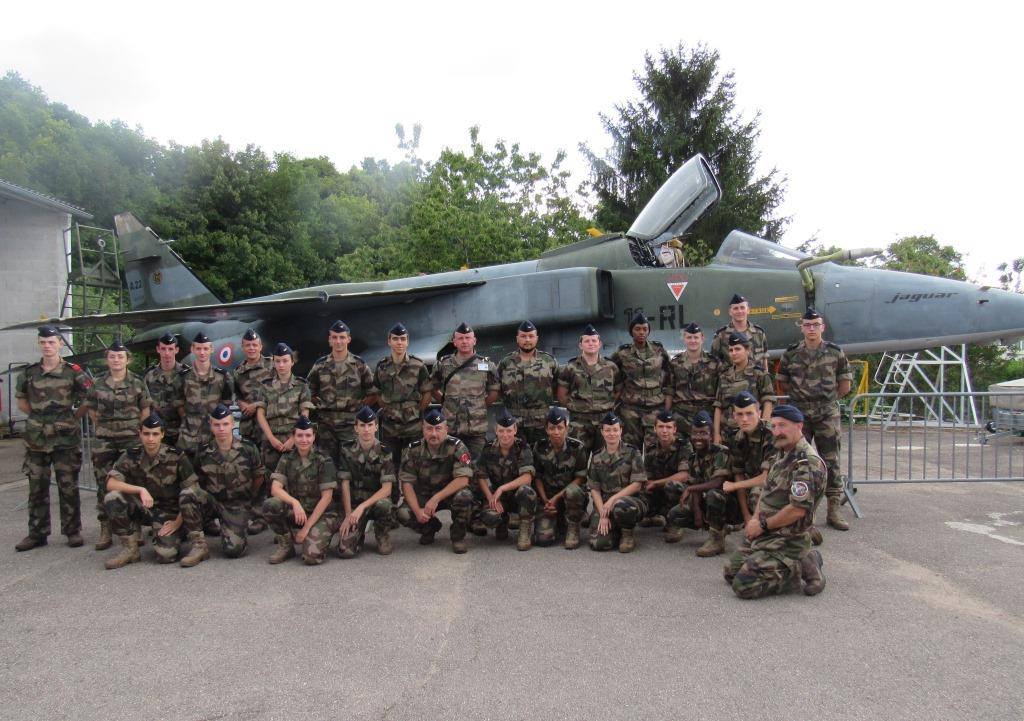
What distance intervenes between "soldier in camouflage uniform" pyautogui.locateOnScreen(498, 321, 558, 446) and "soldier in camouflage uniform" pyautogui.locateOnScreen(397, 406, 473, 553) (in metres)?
0.79

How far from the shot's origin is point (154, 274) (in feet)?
39.5

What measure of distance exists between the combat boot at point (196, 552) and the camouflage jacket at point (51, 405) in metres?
1.50

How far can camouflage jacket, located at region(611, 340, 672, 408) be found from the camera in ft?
19.7

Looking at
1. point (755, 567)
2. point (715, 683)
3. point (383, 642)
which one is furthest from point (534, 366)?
point (715, 683)

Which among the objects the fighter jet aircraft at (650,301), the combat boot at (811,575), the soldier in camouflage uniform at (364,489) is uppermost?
the fighter jet aircraft at (650,301)

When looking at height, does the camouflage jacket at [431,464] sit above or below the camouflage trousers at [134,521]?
above

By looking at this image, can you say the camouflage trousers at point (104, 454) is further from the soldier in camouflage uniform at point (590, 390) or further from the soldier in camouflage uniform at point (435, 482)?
the soldier in camouflage uniform at point (590, 390)

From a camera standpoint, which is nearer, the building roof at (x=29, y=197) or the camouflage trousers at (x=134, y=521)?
the camouflage trousers at (x=134, y=521)

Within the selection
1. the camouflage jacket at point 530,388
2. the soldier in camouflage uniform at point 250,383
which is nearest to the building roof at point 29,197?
the soldier in camouflage uniform at point 250,383

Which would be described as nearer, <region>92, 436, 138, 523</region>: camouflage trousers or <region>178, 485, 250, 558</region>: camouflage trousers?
<region>178, 485, 250, 558</region>: camouflage trousers

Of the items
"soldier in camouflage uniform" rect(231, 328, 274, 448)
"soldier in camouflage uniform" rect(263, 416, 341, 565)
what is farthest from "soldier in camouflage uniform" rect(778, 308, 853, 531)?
"soldier in camouflage uniform" rect(231, 328, 274, 448)

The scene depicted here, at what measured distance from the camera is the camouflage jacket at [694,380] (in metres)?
5.93

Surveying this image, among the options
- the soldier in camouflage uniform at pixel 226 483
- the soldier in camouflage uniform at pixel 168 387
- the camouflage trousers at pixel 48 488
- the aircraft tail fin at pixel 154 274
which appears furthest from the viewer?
the aircraft tail fin at pixel 154 274

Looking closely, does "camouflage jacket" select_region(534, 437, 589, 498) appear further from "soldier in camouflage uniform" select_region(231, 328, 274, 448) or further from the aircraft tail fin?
the aircraft tail fin
